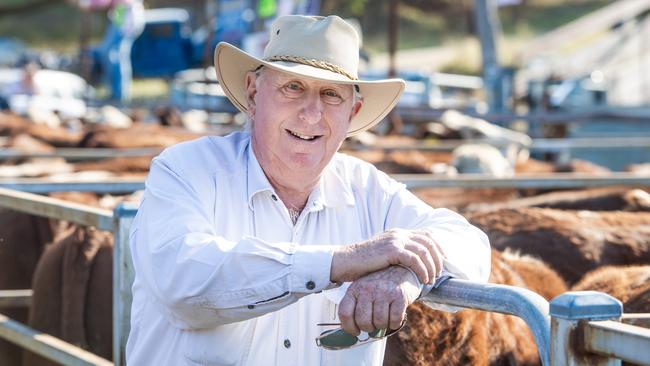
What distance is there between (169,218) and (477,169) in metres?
7.05

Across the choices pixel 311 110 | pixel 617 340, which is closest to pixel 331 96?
pixel 311 110

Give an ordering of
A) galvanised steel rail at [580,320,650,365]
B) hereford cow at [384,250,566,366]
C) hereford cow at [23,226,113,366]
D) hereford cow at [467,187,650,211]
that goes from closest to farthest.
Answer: galvanised steel rail at [580,320,650,365] < hereford cow at [384,250,566,366] < hereford cow at [23,226,113,366] < hereford cow at [467,187,650,211]

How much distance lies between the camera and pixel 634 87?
2703 cm

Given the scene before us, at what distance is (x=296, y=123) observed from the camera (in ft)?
10.4

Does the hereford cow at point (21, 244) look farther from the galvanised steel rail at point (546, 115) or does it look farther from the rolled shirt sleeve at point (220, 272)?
the galvanised steel rail at point (546, 115)

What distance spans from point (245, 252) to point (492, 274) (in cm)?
197

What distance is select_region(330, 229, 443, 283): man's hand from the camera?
2730 millimetres

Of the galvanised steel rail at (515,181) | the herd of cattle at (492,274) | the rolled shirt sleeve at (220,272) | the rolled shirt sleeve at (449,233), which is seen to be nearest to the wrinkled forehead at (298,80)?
the rolled shirt sleeve at (449,233)

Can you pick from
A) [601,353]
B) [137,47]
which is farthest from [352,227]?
[137,47]

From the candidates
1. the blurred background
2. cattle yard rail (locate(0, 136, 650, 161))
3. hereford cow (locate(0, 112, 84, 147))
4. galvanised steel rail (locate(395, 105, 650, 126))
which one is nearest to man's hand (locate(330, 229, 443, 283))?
cattle yard rail (locate(0, 136, 650, 161))

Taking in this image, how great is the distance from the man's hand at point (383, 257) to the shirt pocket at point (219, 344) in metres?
0.38

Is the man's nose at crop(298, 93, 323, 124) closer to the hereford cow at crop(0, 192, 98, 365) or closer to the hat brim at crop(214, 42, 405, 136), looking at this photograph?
the hat brim at crop(214, 42, 405, 136)

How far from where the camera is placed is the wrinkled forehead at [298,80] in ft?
10.3

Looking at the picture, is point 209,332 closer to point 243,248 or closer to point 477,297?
point 243,248
